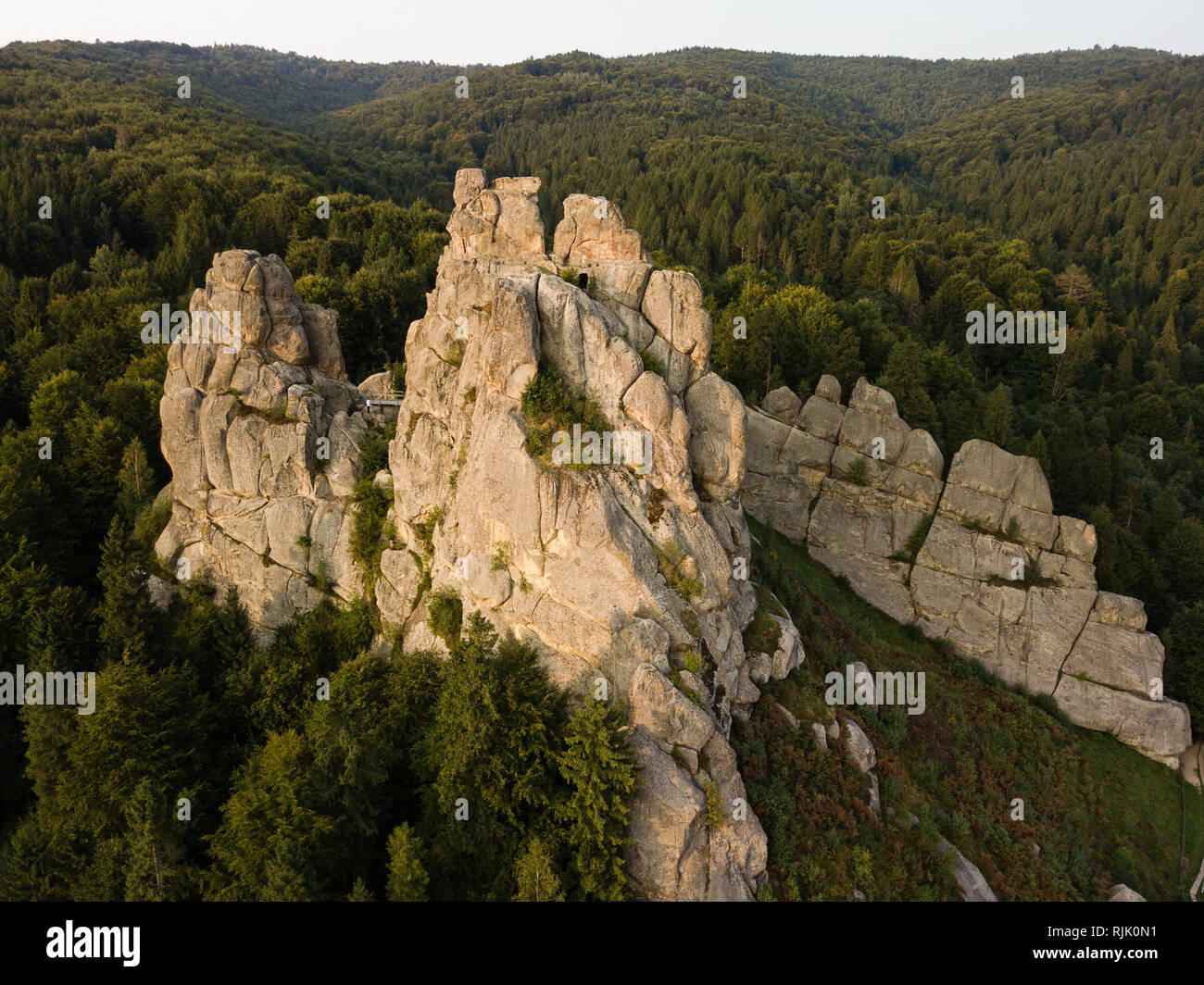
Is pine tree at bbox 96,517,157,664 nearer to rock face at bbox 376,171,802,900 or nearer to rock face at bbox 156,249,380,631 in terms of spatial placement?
rock face at bbox 156,249,380,631

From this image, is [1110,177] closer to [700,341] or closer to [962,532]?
[962,532]

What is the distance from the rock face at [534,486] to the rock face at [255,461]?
0.10 m

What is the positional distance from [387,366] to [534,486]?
104 feet

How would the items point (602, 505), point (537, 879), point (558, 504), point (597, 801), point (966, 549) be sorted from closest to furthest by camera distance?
point (537, 879) < point (597, 801) < point (602, 505) < point (558, 504) < point (966, 549)

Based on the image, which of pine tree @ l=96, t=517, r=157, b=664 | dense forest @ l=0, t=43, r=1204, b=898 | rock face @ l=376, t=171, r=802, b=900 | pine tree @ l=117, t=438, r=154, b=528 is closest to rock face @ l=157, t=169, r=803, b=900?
rock face @ l=376, t=171, r=802, b=900

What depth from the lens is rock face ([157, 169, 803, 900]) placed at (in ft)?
72.1

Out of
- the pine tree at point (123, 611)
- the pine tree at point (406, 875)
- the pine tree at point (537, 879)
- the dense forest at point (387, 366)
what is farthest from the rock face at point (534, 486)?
the pine tree at point (406, 875)

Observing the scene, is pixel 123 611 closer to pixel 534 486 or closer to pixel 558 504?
pixel 534 486

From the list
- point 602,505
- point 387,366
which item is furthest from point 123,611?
point 387,366

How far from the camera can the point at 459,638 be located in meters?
25.8

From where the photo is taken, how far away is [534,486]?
24031mm

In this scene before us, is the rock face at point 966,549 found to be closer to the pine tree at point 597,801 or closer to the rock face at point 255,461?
the rock face at point 255,461

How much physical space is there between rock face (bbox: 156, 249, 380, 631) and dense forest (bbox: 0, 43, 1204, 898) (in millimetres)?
2199
